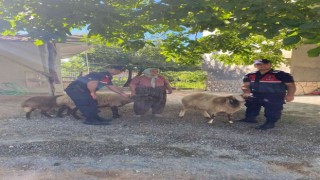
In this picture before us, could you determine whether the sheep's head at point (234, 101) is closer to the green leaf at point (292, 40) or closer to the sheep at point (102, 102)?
the sheep at point (102, 102)

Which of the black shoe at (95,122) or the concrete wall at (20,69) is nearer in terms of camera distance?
the black shoe at (95,122)

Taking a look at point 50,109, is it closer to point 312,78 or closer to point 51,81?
point 51,81

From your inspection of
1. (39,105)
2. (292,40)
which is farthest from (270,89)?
(39,105)

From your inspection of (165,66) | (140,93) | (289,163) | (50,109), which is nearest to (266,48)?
(140,93)

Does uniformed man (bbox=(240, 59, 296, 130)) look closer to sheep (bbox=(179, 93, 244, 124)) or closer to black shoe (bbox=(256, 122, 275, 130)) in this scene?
black shoe (bbox=(256, 122, 275, 130))

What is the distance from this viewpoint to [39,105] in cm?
749

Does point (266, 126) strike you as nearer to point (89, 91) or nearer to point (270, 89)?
point (270, 89)

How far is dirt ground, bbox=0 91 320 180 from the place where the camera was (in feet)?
12.5

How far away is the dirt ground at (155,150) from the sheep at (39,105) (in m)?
0.27

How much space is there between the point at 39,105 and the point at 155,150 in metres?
4.19

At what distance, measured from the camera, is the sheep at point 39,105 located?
7.47 metres

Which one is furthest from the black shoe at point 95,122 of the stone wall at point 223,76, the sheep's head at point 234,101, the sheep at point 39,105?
the stone wall at point 223,76

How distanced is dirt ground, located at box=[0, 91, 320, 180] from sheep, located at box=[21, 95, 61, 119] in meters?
0.27

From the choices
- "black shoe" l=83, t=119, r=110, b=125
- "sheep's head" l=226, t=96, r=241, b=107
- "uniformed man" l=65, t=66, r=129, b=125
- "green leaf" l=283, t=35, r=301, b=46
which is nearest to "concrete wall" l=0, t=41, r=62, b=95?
"uniformed man" l=65, t=66, r=129, b=125
